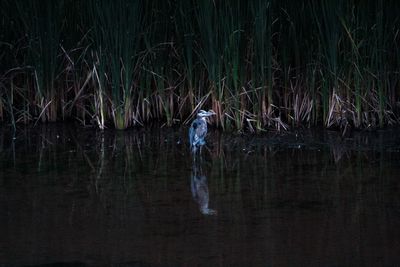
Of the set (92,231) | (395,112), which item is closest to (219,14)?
(395,112)

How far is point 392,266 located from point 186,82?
194 inches

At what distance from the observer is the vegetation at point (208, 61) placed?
882cm

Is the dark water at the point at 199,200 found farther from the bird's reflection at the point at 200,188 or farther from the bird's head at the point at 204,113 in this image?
the bird's head at the point at 204,113

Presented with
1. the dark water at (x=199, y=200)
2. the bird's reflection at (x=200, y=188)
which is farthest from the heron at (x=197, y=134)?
the bird's reflection at (x=200, y=188)

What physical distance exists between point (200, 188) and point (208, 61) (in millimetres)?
2420

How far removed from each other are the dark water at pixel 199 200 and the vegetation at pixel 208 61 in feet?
1.08

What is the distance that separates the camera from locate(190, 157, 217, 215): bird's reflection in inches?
239

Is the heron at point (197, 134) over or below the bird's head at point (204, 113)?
below

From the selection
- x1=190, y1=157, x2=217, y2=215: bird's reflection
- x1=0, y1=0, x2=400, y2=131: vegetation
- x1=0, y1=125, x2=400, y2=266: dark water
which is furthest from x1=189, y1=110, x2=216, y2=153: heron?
x1=0, y1=0, x2=400, y2=131: vegetation

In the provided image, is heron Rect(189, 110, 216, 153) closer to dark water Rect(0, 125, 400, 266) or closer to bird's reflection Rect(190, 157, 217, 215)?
dark water Rect(0, 125, 400, 266)

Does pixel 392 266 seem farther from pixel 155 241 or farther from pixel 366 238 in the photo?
pixel 155 241

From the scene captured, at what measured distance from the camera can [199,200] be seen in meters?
6.32

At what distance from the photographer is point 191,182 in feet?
22.7

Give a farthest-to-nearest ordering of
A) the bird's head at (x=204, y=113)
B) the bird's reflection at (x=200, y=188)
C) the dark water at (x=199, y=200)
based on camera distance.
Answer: the bird's head at (x=204, y=113) < the bird's reflection at (x=200, y=188) < the dark water at (x=199, y=200)
